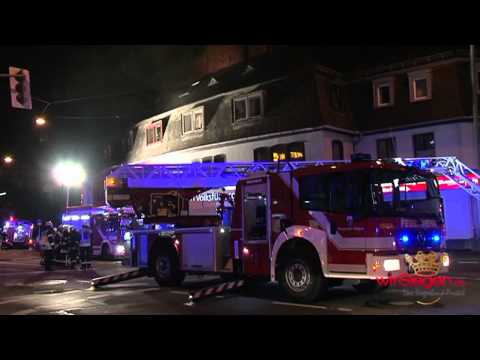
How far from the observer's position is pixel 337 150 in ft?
86.2

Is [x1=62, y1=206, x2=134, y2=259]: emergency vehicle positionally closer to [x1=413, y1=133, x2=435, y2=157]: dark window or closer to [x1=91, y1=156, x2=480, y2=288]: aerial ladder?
[x1=91, y1=156, x2=480, y2=288]: aerial ladder

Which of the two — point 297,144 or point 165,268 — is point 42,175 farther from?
point 165,268

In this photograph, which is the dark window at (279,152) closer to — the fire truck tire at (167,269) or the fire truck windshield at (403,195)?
the fire truck tire at (167,269)

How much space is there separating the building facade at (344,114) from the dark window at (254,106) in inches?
2.0

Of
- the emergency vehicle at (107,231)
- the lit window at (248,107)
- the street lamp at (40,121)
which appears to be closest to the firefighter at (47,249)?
the emergency vehicle at (107,231)

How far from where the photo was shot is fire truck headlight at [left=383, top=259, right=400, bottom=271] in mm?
9062

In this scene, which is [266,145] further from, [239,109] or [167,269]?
[167,269]

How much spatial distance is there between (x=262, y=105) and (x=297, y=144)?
287 centimetres

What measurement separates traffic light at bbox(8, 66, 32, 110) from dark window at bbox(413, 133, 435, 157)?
17.7 meters

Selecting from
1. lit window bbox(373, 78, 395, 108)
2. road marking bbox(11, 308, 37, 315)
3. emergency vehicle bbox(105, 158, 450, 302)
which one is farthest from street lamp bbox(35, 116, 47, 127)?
lit window bbox(373, 78, 395, 108)

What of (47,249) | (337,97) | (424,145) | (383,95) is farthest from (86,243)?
(424,145)
